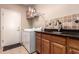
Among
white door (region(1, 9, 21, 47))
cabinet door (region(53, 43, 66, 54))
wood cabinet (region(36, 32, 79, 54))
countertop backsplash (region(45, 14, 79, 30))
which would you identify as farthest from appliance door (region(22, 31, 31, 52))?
cabinet door (region(53, 43, 66, 54))

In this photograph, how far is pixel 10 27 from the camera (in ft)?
9.24

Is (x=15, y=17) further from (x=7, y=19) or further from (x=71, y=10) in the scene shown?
(x=71, y=10)

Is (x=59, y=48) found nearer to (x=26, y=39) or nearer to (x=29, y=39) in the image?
(x=29, y=39)

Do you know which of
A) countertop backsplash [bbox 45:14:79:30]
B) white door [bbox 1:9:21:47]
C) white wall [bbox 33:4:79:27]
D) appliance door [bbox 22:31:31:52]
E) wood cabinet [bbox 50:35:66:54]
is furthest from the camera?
appliance door [bbox 22:31:31:52]

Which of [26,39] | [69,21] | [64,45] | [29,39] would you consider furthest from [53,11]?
[64,45]

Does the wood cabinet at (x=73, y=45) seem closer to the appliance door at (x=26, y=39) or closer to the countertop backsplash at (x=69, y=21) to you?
the countertop backsplash at (x=69, y=21)

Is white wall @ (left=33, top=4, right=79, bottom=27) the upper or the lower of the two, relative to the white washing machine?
upper

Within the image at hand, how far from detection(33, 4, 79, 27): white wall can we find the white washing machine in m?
0.40

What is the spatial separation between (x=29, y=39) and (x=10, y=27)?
2.19ft

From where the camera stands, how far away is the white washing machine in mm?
2838

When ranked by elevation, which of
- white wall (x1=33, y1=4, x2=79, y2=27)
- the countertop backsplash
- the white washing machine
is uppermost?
white wall (x1=33, y1=4, x2=79, y2=27)

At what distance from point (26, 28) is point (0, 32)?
2.50 ft

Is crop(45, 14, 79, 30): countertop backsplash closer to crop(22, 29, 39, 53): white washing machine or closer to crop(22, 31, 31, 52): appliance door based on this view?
crop(22, 29, 39, 53): white washing machine

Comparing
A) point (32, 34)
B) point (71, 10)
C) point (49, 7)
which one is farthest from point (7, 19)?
point (71, 10)
